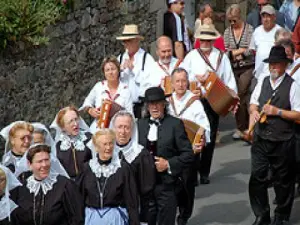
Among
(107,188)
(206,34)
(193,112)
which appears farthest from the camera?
(206,34)

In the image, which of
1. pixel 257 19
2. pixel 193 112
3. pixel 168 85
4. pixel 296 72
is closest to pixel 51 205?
pixel 193 112

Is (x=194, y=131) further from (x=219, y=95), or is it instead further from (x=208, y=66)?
(x=208, y=66)

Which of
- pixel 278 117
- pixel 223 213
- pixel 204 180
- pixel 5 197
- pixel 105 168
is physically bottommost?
pixel 223 213

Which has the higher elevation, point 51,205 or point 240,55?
point 240,55

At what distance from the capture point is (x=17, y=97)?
10875 mm

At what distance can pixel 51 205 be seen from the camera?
7.16m

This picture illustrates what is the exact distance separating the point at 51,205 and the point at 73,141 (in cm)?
138

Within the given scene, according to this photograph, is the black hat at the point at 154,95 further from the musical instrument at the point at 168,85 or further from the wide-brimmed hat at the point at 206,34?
the wide-brimmed hat at the point at 206,34

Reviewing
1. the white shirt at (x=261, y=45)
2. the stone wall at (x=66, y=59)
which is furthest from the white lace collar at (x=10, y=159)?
the white shirt at (x=261, y=45)

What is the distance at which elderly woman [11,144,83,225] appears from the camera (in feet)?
23.5

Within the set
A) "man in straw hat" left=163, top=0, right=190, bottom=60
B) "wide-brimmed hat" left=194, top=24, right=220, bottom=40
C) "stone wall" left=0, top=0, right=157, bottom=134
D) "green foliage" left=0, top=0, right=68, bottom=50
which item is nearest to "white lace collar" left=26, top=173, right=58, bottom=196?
"stone wall" left=0, top=0, right=157, bottom=134

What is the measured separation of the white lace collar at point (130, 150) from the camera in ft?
25.8

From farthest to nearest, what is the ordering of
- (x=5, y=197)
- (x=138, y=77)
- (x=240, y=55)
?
(x=240, y=55) < (x=138, y=77) < (x=5, y=197)

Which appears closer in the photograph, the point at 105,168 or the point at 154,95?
the point at 105,168
